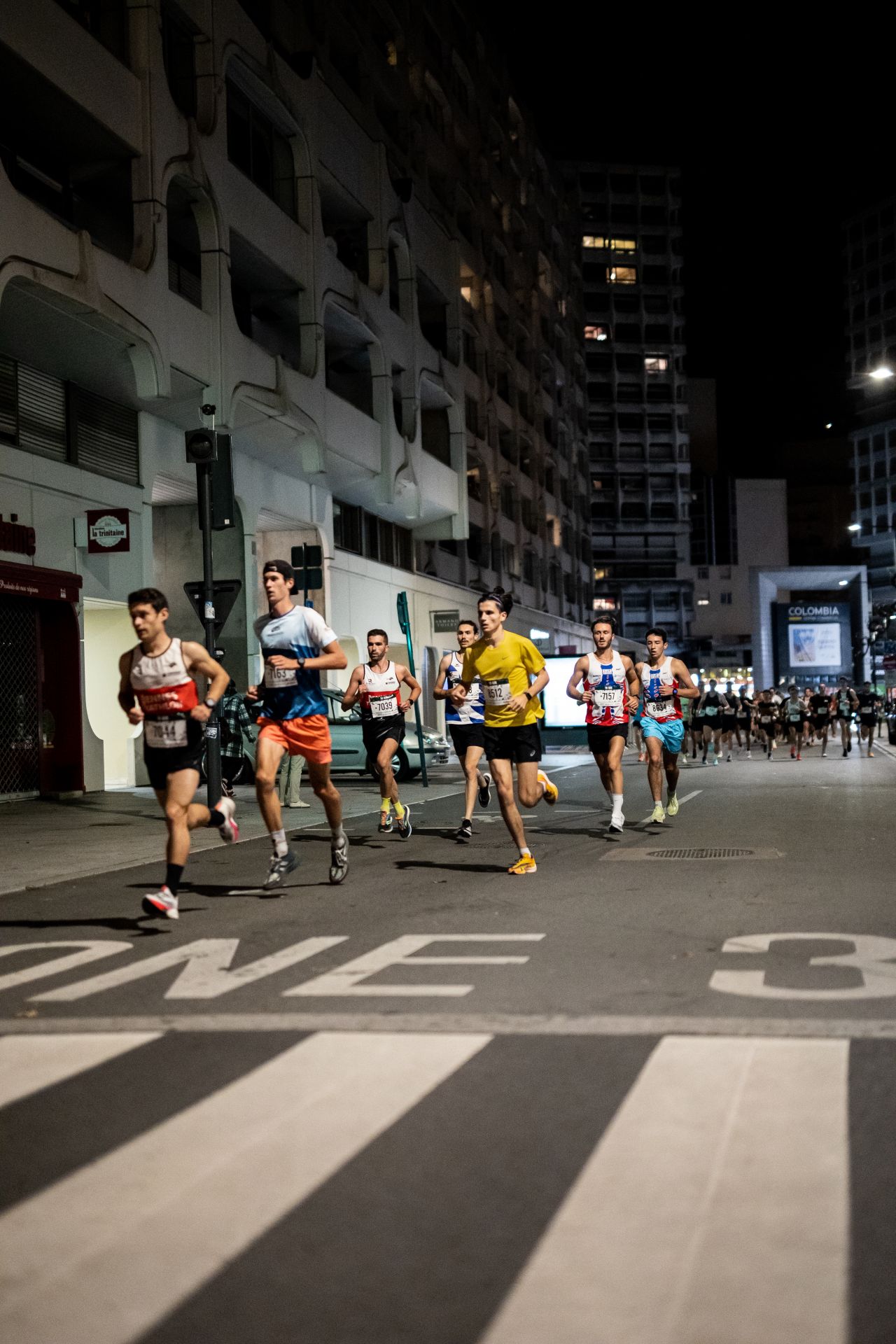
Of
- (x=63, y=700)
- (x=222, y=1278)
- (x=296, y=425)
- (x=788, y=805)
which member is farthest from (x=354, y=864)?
(x=296, y=425)

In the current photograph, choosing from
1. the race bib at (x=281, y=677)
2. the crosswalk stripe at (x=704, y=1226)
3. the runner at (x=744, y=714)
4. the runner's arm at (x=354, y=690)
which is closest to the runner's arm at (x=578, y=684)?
the runner's arm at (x=354, y=690)

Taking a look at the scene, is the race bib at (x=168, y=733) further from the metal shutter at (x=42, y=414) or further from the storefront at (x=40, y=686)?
the metal shutter at (x=42, y=414)

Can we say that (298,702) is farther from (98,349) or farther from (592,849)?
(98,349)

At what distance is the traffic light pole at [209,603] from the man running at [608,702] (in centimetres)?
412

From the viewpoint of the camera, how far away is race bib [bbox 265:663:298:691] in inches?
400

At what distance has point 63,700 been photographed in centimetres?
2203

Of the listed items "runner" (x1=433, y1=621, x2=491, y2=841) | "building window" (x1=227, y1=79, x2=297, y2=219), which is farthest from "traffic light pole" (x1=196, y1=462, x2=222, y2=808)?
"building window" (x1=227, y1=79, x2=297, y2=219)

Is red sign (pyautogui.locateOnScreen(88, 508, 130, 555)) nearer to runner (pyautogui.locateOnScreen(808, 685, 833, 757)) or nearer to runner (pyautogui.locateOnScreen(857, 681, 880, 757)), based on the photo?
runner (pyautogui.locateOnScreen(857, 681, 880, 757))

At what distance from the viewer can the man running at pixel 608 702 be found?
1393cm

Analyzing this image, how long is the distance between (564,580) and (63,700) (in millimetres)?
53303

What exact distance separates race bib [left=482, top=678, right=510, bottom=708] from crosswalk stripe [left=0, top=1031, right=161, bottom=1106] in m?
5.88

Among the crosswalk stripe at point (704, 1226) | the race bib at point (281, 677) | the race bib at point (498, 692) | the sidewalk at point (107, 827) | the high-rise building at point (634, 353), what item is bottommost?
the sidewalk at point (107, 827)

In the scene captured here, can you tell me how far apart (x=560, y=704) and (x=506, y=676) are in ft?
90.1

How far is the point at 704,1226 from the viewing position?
3.23 metres
